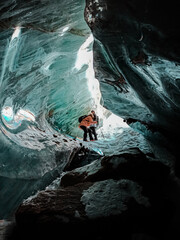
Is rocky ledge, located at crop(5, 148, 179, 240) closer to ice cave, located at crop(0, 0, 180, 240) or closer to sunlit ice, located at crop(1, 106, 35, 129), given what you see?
ice cave, located at crop(0, 0, 180, 240)

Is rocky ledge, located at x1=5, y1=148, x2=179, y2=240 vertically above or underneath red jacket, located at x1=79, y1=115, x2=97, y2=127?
above

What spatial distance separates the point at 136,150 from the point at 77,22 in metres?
2.81

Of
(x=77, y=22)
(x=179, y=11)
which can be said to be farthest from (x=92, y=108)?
(x=179, y=11)

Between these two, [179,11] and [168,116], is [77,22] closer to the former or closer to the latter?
[179,11]

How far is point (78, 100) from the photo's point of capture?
5906 millimetres

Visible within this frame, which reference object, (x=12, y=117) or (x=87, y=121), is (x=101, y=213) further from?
(x=87, y=121)

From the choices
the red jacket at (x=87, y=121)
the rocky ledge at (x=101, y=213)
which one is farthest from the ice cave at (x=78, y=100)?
the red jacket at (x=87, y=121)

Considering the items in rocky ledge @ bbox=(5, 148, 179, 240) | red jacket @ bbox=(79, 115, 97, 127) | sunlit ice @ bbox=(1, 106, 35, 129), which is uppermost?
sunlit ice @ bbox=(1, 106, 35, 129)

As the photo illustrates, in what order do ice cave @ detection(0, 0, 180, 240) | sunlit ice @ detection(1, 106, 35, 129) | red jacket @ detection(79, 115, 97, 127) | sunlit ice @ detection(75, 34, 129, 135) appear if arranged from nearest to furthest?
ice cave @ detection(0, 0, 180, 240) < sunlit ice @ detection(75, 34, 129, 135) < sunlit ice @ detection(1, 106, 35, 129) < red jacket @ detection(79, 115, 97, 127)

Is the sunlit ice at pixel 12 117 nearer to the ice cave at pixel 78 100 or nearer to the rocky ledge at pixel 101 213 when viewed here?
the ice cave at pixel 78 100

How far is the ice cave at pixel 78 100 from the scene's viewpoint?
1.85 metres

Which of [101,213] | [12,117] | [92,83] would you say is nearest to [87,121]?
[92,83]

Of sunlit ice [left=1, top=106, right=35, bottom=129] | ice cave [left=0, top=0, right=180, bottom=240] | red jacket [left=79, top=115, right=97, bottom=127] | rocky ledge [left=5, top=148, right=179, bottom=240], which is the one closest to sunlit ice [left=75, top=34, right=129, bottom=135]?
ice cave [left=0, top=0, right=180, bottom=240]

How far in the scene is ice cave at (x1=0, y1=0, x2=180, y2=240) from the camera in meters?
1.85
